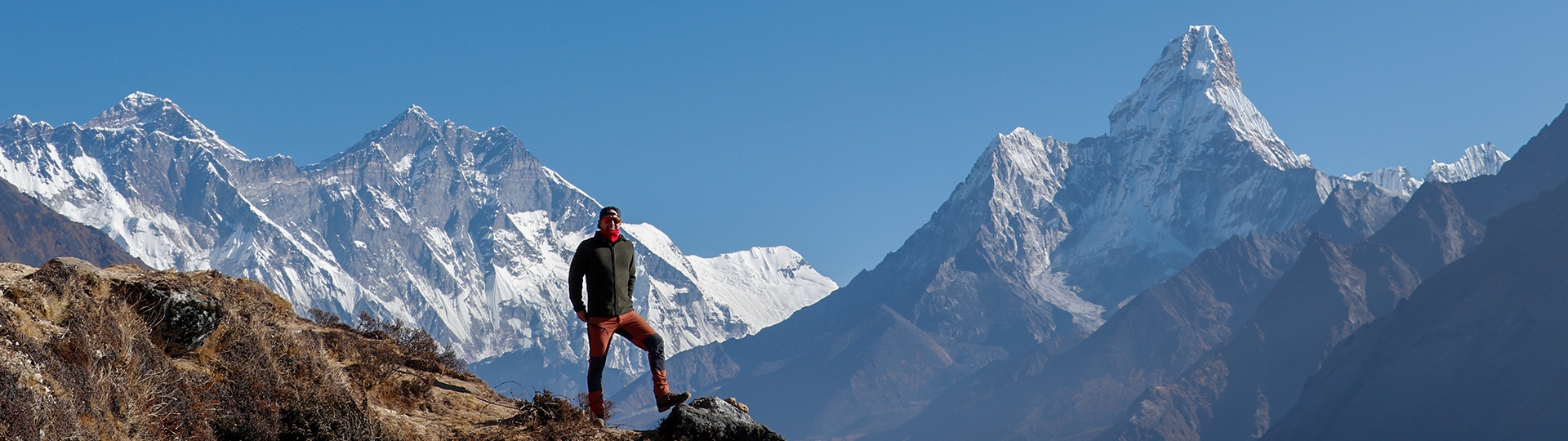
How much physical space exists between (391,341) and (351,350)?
A: 4463 mm

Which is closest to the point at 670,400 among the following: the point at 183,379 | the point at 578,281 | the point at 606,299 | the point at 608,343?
the point at 608,343

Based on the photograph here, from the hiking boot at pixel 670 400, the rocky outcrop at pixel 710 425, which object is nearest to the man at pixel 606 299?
the hiking boot at pixel 670 400

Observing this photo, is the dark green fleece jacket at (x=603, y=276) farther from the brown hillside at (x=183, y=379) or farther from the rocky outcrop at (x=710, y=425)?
the rocky outcrop at (x=710, y=425)

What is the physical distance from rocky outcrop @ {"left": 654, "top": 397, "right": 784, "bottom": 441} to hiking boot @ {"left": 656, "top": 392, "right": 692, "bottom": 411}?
0.91 m

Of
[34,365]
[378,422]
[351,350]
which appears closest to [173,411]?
[34,365]

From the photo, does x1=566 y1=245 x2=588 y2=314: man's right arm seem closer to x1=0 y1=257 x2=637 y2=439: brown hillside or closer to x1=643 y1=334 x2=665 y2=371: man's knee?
x1=643 y1=334 x2=665 y2=371: man's knee

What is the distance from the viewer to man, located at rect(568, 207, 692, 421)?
621 inches

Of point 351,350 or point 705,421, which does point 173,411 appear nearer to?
point 705,421

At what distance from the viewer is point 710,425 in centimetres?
1404

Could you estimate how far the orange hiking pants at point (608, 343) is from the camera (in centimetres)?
1588

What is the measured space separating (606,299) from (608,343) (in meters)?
0.61

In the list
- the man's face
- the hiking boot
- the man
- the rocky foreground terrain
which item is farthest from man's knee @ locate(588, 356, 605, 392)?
the man's face

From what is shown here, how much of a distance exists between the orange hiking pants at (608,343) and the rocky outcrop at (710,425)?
1509 millimetres

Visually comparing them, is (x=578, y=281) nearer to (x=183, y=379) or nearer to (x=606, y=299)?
(x=606, y=299)
